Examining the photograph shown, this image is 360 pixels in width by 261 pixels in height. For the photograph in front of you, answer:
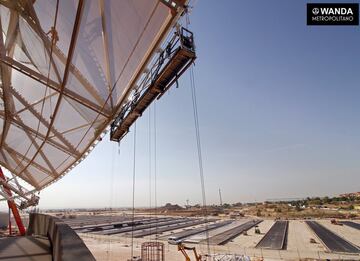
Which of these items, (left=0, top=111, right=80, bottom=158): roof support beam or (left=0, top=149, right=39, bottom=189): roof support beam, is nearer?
(left=0, top=111, right=80, bottom=158): roof support beam

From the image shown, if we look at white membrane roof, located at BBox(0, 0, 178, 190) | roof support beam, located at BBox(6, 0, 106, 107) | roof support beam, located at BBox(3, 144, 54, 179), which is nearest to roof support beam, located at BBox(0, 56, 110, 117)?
white membrane roof, located at BBox(0, 0, 178, 190)

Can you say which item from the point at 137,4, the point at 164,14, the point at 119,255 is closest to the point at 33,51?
the point at 137,4

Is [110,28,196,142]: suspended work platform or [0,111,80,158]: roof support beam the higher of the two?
[110,28,196,142]: suspended work platform

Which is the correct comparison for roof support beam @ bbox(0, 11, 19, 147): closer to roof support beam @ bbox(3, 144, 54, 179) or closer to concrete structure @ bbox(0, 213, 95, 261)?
roof support beam @ bbox(3, 144, 54, 179)

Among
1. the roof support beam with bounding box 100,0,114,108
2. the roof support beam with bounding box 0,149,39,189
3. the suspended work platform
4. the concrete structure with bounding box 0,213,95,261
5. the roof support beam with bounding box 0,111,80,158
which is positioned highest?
the suspended work platform

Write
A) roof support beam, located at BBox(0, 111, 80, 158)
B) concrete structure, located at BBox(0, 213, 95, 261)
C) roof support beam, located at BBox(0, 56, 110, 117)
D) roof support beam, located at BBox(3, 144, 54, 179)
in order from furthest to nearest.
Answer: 1. roof support beam, located at BBox(3, 144, 54, 179)
2. roof support beam, located at BBox(0, 111, 80, 158)
3. roof support beam, located at BBox(0, 56, 110, 117)
4. concrete structure, located at BBox(0, 213, 95, 261)

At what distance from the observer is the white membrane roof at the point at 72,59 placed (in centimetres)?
466

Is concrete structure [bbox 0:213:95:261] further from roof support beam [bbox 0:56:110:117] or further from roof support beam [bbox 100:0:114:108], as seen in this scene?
roof support beam [bbox 100:0:114:108]

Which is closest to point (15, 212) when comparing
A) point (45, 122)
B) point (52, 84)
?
point (45, 122)

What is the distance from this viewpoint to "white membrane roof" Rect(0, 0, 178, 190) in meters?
4.66

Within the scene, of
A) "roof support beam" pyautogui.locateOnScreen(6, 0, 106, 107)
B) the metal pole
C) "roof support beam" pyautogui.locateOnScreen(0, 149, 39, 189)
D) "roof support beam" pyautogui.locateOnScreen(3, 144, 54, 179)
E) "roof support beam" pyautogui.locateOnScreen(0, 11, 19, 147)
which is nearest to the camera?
"roof support beam" pyautogui.locateOnScreen(6, 0, 106, 107)

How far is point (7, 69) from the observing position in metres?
6.80

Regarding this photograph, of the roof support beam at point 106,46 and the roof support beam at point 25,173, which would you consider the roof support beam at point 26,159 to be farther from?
the roof support beam at point 106,46

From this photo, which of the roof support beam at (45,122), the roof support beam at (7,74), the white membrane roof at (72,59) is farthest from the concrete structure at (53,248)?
the roof support beam at (7,74)
